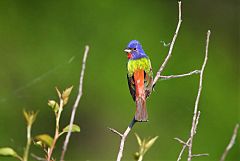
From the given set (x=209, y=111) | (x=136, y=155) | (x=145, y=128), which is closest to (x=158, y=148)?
(x=145, y=128)

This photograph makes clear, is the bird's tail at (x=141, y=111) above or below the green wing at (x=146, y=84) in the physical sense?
below

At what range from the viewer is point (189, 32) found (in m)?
9.59

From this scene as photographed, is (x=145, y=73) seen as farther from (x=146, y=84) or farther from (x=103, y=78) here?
(x=103, y=78)

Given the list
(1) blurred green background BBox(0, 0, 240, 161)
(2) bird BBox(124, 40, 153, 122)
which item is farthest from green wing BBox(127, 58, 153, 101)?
(1) blurred green background BBox(0, 0, 240, 161)

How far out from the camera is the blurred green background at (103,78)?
344 inches

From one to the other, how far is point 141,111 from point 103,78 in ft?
18.8

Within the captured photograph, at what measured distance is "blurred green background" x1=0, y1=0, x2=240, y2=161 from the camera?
344 inches

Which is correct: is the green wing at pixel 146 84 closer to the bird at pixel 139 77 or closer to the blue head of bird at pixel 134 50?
the bird at pixel 139 77

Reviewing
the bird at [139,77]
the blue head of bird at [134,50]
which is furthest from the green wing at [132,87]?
the blue head of bird at [134,50]

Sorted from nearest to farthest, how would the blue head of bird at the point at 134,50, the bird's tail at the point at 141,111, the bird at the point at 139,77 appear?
the bird's tail at the point at 141,111
the bird at the point at 139,77
the blue head of bird at the point at 134,50

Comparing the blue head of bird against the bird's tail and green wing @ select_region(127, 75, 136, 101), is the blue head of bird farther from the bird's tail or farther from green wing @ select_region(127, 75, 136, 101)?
the bird's tail

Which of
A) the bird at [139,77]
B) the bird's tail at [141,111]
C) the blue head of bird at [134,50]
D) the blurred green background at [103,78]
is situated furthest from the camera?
the blurred green background at [103,78]

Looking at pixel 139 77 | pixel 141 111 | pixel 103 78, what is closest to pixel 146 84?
pixel 139 77

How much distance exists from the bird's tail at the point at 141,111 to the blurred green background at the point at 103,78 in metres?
5.24
